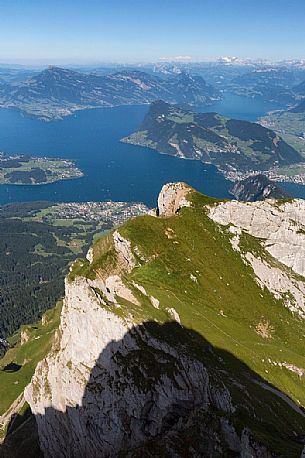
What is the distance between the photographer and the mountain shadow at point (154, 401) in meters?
60.3

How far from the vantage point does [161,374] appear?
64.6 metres

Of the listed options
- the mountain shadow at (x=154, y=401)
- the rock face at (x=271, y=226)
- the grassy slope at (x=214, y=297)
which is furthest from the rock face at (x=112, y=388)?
the rock face at (x=271, y=226)

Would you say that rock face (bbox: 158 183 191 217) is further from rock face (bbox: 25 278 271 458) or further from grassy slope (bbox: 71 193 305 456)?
rock face (bbox: 25 278 271 458)

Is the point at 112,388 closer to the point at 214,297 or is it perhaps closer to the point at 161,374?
the point at 161,374

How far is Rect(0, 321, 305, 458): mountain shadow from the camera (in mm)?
60312

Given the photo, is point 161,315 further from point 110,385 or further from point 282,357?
point 282,357

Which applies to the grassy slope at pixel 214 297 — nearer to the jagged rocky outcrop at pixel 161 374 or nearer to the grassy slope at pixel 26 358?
the jagged rocky outcrop at pixel 161 374

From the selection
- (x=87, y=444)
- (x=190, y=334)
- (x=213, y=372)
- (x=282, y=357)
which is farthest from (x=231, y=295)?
(x=87, y=444)

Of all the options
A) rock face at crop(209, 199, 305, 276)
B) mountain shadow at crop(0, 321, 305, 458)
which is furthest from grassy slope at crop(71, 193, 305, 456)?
rock face at crop(209, 199, 305, 276)

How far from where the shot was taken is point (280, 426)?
60312mm

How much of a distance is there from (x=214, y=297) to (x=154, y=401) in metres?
45.0

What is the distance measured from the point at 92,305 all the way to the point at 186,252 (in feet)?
157

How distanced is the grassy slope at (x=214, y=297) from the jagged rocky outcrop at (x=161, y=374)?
399mm

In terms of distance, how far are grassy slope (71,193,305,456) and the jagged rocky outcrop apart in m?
0.40
